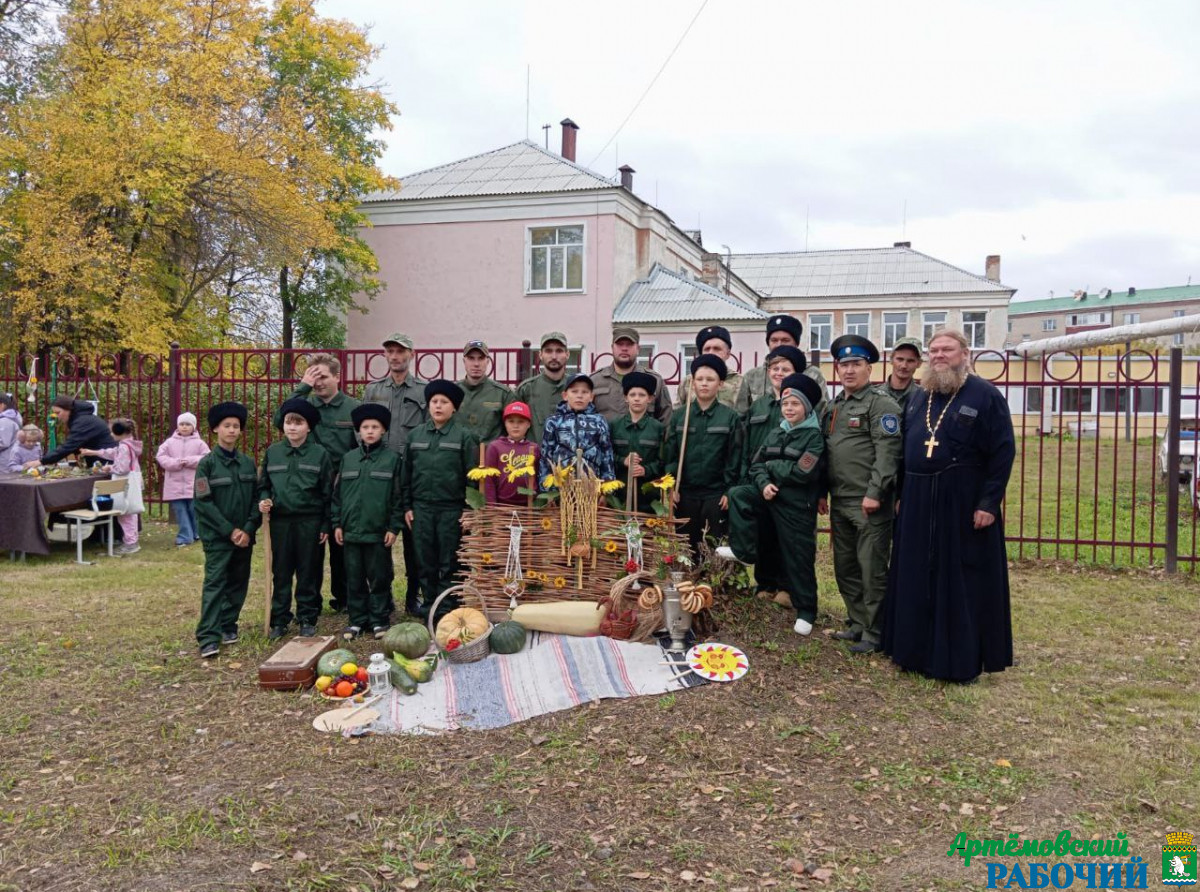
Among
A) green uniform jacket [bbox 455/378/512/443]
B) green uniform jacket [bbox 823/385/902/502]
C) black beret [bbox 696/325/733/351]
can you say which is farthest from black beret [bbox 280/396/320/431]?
green uniform jacket [bbox 823/385/902/502]

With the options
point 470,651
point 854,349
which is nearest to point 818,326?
point 854,349

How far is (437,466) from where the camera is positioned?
6062mm

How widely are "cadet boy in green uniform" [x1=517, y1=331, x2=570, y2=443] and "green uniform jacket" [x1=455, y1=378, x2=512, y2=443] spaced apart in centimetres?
16

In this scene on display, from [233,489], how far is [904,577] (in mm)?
4293

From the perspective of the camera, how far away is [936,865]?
331 cm

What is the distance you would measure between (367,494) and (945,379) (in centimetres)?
372

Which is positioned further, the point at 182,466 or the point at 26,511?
the point at 182,466

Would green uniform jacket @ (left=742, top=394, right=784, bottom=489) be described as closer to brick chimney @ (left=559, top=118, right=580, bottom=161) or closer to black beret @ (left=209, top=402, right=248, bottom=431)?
black beret @ (left=209, top=402, right=248, bottom=431)

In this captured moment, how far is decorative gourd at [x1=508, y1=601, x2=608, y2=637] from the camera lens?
538cm

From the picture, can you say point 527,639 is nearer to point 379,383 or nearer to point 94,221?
point 379,383

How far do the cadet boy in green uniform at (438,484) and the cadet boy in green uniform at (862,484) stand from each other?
2510 millimetres

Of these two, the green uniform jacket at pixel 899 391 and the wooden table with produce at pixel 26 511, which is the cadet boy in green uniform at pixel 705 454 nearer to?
the green uniform jacket at pixel 899 391

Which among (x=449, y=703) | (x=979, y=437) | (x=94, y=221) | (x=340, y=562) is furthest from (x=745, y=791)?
(x=94, y=221)

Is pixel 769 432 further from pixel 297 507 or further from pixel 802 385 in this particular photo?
pixel 297 507
